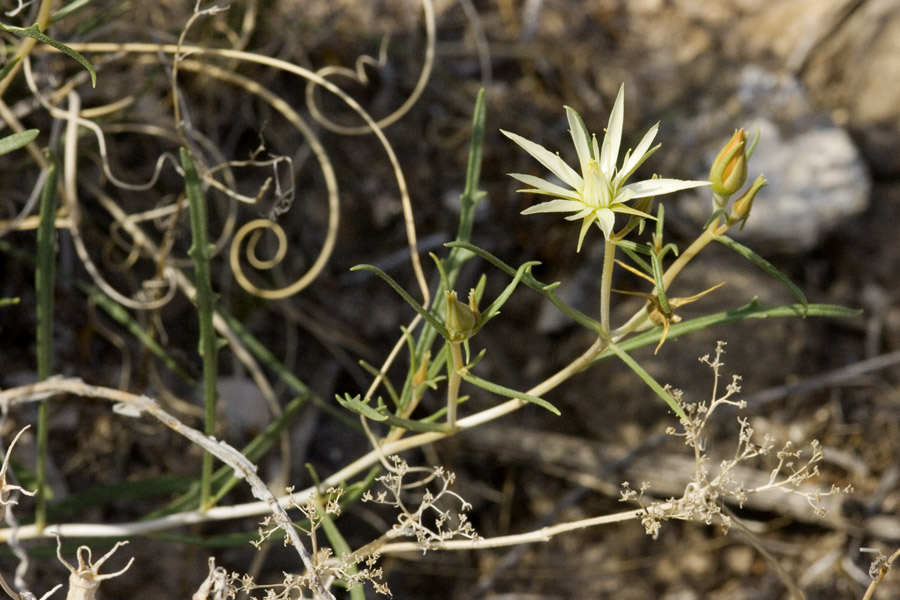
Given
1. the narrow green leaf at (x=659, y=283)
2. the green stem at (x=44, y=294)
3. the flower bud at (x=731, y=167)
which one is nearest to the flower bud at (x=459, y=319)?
the narrow green leaf at (x=659, y=283)

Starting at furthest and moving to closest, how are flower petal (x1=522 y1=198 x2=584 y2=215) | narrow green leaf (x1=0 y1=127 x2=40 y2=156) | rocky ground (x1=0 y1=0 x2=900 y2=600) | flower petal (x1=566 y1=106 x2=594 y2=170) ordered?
rocky ground (x1=0 y1=0 x2=900 y2=600), narrow green leaf (x1=0 y1=127 x2=40 y2=156), flower petal (x1=566 y1=106 x2=594 y2=170), flower petal (x1=522 y1=198 x2=584 y2=215)

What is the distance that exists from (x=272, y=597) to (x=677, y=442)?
6.04 feet

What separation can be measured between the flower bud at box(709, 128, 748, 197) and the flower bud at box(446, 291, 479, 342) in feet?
1.31

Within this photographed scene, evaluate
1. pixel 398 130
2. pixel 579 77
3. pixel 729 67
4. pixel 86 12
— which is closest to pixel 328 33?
pixel 398 130

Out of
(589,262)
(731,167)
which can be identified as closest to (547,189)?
(731,167)

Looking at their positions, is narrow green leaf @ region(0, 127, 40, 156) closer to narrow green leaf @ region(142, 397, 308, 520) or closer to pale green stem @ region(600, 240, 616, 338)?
narrow green leaf @ region(142, 397, 308, 520)

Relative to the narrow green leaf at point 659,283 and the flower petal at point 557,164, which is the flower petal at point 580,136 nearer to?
the flower petal at point 557,164

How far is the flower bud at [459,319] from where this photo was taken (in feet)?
3.73

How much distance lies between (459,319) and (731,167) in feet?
1.48

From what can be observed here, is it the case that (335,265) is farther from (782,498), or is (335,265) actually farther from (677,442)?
(782,498)

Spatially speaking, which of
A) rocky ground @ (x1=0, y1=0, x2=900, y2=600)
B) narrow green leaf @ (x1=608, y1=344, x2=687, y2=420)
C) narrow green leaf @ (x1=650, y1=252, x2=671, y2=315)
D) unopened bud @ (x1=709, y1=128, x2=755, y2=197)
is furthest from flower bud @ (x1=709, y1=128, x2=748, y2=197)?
rocky ground @ (x1=0, y1=0, x2=900, y2=600)

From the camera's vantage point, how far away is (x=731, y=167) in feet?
3.73

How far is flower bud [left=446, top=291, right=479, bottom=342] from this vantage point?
1136mm

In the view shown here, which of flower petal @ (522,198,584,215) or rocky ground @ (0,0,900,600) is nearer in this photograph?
flower petal @ (522,198,584,215)
